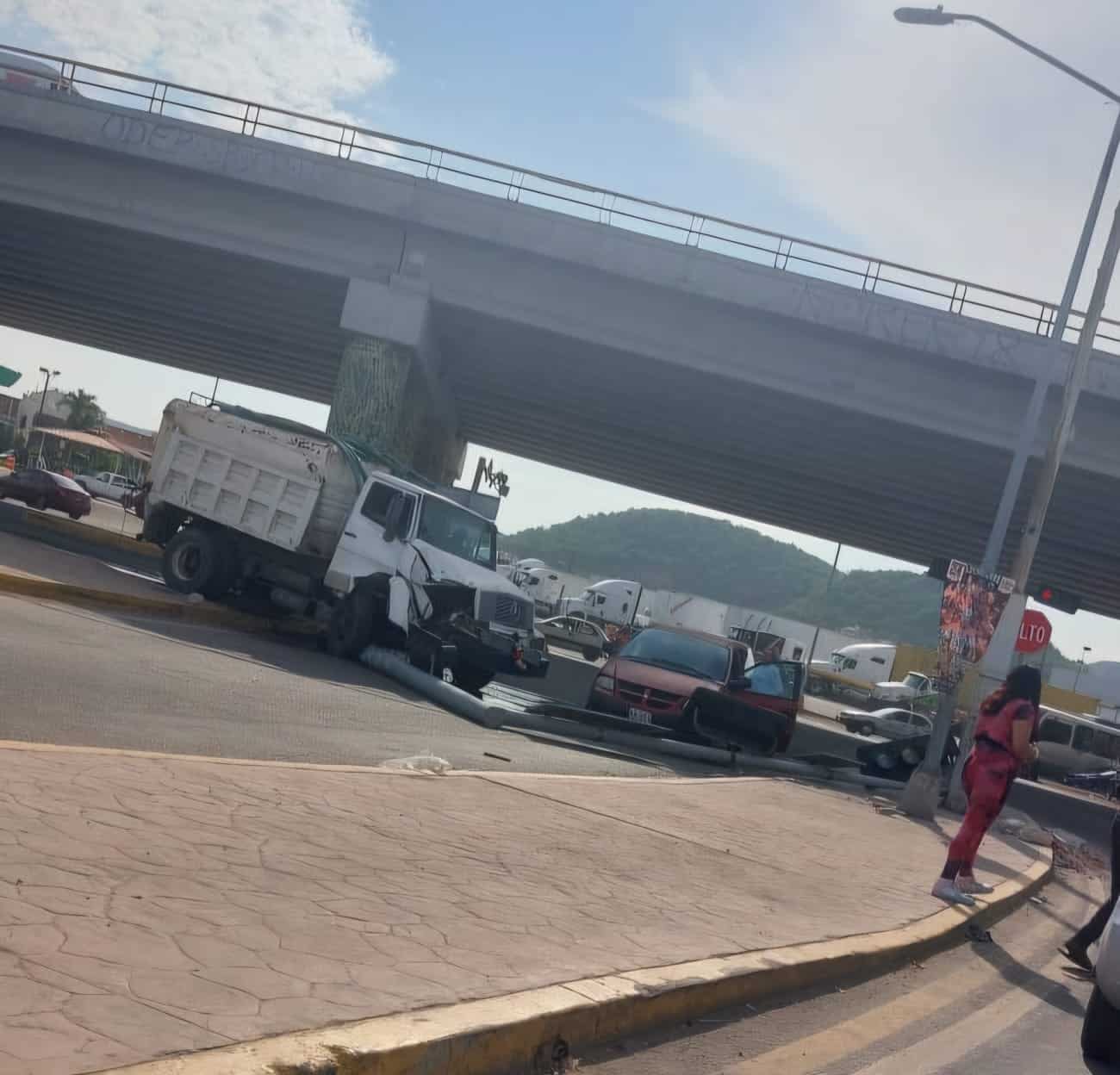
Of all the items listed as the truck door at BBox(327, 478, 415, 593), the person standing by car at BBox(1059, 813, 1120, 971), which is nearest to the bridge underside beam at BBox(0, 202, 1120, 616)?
the truck door at BBox(327, 478, 415, 593)

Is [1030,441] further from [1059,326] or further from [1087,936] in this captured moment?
[1087,936]

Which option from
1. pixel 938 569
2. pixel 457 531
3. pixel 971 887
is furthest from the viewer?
pixel 457 531

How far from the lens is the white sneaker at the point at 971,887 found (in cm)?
893

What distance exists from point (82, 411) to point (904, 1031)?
118 m

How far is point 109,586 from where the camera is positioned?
17.6 metres

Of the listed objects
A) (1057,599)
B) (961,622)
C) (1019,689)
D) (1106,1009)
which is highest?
(1057,599)

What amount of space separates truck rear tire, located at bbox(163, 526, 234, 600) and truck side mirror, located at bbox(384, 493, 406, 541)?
10.4ft

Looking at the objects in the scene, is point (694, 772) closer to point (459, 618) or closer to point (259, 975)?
point (459, 618)

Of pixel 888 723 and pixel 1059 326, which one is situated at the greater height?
pixel 1059 326

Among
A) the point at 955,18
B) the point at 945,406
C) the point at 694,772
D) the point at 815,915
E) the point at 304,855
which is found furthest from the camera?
the point at 945,406

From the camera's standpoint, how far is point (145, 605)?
16.8 metres

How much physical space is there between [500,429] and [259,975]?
119 ft

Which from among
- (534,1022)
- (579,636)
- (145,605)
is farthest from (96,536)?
(579,636)

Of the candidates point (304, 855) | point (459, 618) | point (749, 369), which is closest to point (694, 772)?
point (459, 618)
